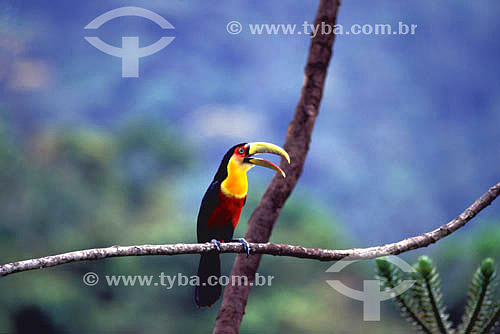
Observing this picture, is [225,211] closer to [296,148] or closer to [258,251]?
[258,251]

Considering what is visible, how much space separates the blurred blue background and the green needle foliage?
4388 millimetres

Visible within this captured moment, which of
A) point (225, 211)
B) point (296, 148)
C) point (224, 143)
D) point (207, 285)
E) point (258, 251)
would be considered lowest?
point (207, 285)

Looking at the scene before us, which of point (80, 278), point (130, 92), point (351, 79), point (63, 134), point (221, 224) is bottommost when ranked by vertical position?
point (80, 278)

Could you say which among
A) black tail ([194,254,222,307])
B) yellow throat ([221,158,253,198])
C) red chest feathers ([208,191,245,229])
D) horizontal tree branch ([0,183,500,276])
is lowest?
black tail ([194,254,222,307])

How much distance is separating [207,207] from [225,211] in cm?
9

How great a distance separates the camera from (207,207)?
247cm

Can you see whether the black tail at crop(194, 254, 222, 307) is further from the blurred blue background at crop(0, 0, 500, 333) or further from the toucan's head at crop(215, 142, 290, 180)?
the blurred blue background at crop(0, 0, 500, 333)

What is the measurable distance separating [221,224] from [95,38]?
29.1ft

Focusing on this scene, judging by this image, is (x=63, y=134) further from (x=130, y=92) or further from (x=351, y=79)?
(x=351, y=79)

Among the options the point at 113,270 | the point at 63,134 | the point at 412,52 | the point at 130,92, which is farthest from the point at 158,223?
the point at 412,52

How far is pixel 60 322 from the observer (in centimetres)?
696

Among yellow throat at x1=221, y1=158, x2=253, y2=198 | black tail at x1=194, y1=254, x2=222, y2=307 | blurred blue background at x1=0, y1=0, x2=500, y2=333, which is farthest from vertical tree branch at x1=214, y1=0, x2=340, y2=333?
blurred blue background at x1=0, y1=0, x2=500, y2=333

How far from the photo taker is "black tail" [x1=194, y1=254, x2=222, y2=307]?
7.80ft

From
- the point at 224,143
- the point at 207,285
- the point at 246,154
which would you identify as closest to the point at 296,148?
the point at 246,154
